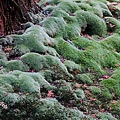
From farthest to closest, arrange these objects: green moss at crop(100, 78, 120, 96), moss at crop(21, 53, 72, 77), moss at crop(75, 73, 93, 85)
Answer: moss at crop(75, 73, 93, 85), green moss at crop(100, 78, 120, 96), moss at crop(21, 53, 72, 77)

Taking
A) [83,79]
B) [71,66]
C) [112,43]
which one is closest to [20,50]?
[71,66]

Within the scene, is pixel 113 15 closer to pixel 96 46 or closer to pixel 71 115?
pixel 96 46

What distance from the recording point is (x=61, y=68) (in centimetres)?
734

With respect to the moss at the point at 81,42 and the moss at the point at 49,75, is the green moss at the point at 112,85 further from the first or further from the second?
the moss at the point at 81,42

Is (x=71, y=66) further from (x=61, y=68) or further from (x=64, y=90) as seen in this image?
(x=64, y=90)

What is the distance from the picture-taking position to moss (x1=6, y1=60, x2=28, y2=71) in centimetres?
672

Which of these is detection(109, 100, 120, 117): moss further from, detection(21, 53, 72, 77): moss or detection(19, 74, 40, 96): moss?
detection(19, 74, 40, 96): moss

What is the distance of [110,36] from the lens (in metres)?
10.0

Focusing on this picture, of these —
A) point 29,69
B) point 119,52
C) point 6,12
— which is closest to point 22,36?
point 6,12

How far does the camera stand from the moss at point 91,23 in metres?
10.2

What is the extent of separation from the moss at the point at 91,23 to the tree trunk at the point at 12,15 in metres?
2.35

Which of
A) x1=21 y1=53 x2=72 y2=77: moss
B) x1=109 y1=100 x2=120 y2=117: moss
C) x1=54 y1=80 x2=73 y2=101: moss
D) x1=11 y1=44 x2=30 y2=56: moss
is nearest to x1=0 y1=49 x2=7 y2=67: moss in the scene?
x1=11 y1=44 x2=30 y2=56: moss

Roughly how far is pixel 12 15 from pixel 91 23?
348 cm

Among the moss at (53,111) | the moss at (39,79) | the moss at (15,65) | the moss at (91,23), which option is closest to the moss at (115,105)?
the moss at (53,111)
